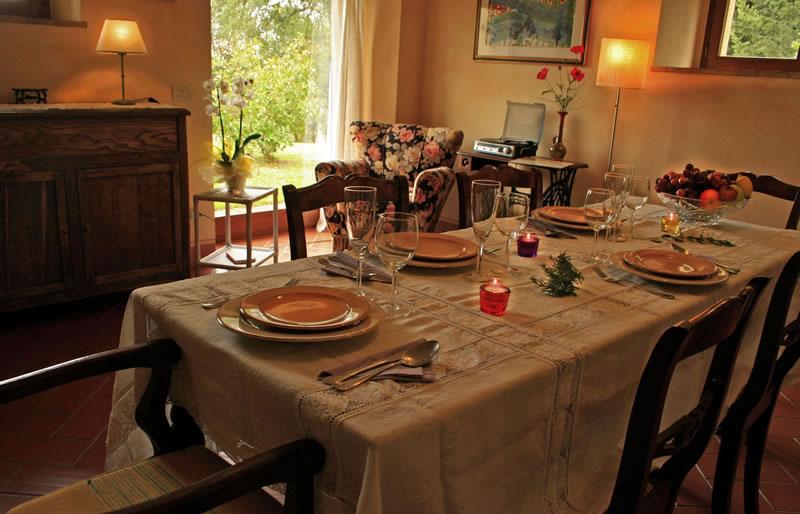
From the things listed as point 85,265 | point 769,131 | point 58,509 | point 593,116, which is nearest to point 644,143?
point 593,116

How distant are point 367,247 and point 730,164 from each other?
3266mm

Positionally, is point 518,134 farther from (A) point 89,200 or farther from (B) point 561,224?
(A) point 89,200

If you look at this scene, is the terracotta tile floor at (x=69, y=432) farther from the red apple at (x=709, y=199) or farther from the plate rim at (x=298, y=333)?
the plate rim at (x=298, y=333)

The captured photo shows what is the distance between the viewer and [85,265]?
3166 millimetres

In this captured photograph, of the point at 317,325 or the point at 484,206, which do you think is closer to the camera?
the point at 317,325

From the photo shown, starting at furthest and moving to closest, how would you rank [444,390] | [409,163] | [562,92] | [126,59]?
[562,92], [409,163], [126,59], [444,390]

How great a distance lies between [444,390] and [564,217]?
1284 mm

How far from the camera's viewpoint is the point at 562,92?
182 inches

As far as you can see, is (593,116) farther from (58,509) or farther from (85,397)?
(58,509)

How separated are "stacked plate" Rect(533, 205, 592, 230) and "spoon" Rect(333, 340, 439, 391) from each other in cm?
109

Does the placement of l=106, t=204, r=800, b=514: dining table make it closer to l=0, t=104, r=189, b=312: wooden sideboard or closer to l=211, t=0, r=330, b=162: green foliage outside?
l=0, t=104, r=189, b=312: wooden sideboard

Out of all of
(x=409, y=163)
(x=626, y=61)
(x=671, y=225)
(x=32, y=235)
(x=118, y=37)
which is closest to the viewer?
(x=671, y=225)

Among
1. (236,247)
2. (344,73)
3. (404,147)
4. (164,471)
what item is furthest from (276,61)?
(164,471)

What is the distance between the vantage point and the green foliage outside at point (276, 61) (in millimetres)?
4492
